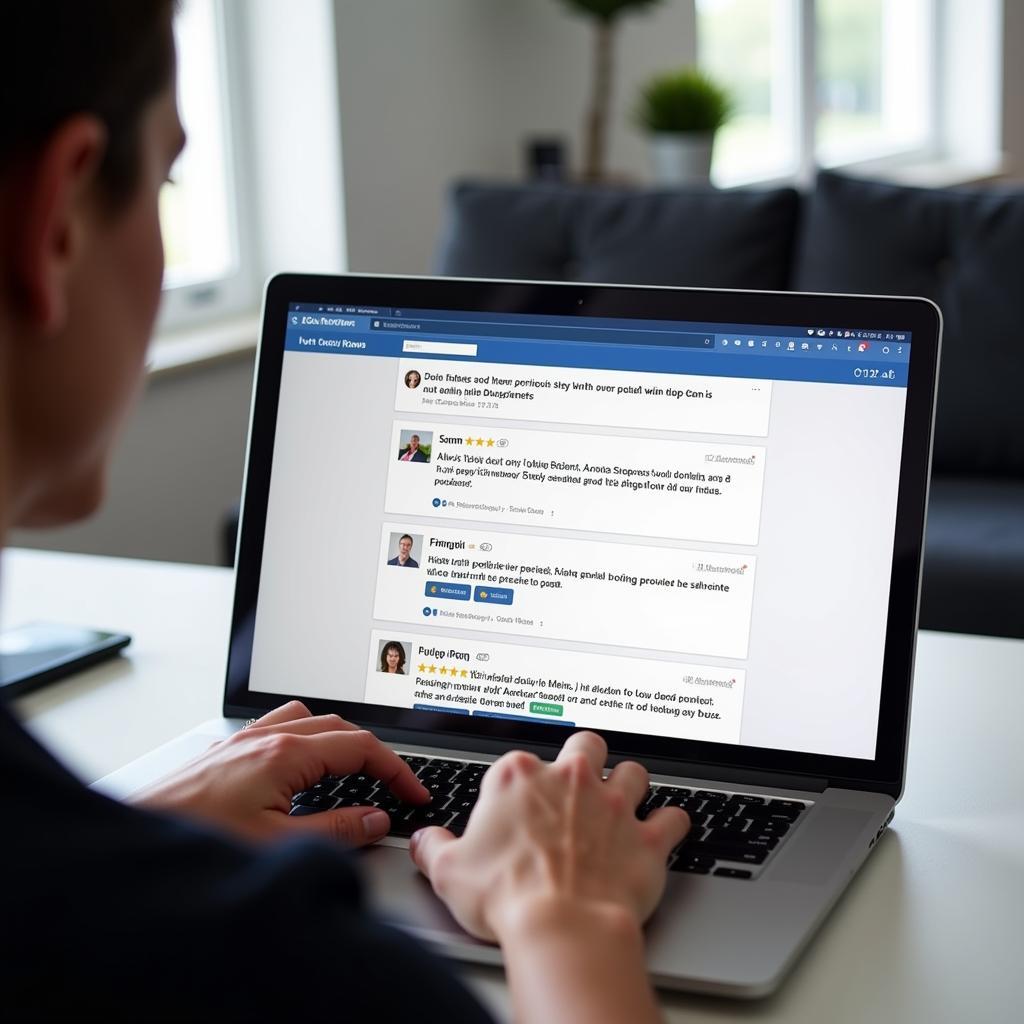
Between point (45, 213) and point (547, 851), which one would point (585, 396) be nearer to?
point (547, 851)

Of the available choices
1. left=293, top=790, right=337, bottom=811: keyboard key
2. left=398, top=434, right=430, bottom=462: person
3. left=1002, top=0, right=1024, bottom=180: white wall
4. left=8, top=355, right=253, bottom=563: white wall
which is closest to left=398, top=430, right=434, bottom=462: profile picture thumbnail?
left=398, top=434, right=430, bottom=462: person

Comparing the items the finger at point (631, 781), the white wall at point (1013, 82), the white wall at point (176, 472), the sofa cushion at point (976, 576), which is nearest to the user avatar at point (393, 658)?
the finger at point (631, 781)

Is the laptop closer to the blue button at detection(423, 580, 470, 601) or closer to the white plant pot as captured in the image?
the blue button at detection(423, 580, 470, 601)

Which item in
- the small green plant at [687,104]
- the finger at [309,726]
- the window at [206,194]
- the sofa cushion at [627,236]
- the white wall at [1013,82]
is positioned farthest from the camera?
the white wall at [1013,82]

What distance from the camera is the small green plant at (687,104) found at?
3740mm

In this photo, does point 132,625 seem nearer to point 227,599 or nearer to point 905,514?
point 227,599

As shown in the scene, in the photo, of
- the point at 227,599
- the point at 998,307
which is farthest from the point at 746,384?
the point at 998,307

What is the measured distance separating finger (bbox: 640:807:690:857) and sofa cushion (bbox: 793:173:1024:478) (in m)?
1.68

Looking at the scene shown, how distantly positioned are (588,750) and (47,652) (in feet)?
1.92

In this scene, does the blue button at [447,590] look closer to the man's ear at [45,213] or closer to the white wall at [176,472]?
the man's ear at [45,213]

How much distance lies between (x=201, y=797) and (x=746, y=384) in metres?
0.41

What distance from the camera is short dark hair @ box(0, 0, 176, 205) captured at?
453mm

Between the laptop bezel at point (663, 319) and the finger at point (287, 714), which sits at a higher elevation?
the laptop bezel at point (663, 319)

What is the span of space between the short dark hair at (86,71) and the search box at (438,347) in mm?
439
